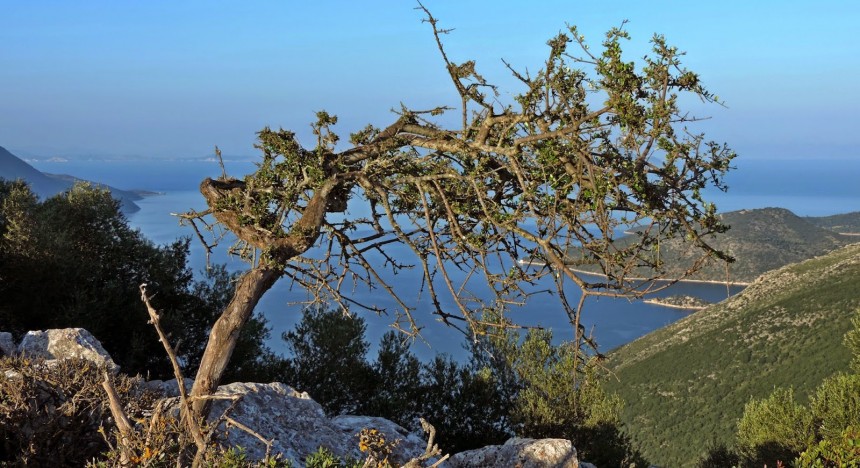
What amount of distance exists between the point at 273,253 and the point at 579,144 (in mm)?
2374

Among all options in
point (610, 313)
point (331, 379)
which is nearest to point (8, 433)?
point (331, 379)

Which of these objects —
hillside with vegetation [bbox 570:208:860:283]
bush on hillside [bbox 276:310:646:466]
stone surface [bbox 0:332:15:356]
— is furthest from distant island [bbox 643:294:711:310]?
stone surface [bbox 0:332:15:356]

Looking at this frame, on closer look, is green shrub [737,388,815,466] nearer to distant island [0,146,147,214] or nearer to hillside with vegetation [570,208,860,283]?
distant island [0,146,147,214]

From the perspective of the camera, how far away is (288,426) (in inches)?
328

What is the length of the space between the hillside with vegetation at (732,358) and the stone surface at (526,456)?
1161 inches

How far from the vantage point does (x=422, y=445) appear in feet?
30.7

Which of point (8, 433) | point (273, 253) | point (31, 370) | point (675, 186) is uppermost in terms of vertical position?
point (675, 186)

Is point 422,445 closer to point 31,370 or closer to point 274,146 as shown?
point 31,370

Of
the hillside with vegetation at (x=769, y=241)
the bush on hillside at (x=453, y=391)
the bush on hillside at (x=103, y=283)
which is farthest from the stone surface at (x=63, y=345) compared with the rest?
the hillside with vegetation at (x=769, y=241)

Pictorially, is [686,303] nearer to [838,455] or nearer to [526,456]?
[838,455]

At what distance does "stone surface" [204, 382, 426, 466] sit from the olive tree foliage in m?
2.86

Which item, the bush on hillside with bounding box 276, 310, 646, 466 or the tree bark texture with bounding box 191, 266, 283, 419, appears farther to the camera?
the bush on hillside with bounding box 276, 310, 646, 466

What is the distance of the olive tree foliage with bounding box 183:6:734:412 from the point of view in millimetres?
3914

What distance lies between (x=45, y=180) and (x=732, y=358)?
11168 cm
